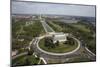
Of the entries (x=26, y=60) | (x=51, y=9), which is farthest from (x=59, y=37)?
(x=26, y=60)

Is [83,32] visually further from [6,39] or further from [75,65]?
[6,39]

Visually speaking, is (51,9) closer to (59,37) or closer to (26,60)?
(59,37)

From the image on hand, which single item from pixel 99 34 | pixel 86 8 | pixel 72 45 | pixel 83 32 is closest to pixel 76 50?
pixel 72 45

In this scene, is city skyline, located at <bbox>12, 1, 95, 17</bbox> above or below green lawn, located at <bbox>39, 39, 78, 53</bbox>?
above

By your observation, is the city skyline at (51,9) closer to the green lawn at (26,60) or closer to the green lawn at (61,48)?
the green lawn at (61,48)

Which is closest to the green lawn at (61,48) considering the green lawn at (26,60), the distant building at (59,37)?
the distant building at (59,37)

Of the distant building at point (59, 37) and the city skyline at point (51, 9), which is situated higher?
the city skyline at point (51, 9)

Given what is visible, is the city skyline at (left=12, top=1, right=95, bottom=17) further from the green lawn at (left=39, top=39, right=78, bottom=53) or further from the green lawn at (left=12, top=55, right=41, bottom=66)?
the green lawn at (left=12, top=55, right=41, bottom=66)

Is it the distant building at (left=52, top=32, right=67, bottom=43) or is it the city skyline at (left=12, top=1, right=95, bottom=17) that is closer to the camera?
the city skyline at (left=12, top=1, right=95, bottom=17)

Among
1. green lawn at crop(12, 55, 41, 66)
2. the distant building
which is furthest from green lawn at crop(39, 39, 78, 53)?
green lawn at crop(12, 55, 41, 66)

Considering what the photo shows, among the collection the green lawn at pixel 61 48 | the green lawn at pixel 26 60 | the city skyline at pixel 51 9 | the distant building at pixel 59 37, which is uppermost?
the city skyline at pixel 51 9

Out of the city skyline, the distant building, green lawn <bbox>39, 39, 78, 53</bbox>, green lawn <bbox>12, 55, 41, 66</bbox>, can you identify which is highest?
the city skyline
